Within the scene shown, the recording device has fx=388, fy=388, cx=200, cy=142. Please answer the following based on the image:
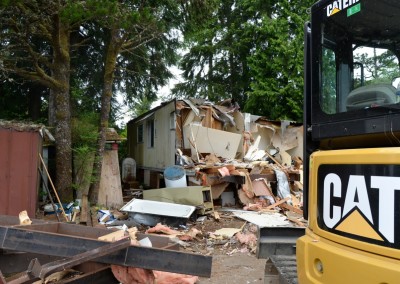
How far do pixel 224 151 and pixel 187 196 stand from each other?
4109 mm

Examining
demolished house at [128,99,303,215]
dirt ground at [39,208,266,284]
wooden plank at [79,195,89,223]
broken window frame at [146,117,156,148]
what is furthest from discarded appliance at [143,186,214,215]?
broken window frame at [146,117,156,148]

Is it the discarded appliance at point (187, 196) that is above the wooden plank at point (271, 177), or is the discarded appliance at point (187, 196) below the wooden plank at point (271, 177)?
below

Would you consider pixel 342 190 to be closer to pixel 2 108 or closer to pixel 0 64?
pixel 0 64

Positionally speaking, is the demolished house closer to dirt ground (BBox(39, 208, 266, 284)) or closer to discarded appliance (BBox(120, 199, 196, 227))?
dirt ground (BBox(39, 208, 266, 284))

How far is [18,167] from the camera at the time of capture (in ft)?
26.9

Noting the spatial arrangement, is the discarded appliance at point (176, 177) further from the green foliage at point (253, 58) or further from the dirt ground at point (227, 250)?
the green foliage at point (253, 58)

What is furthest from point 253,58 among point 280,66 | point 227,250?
point 227,250

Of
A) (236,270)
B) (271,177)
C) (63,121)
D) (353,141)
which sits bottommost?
(236,270)

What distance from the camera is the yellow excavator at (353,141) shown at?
2.13 meters

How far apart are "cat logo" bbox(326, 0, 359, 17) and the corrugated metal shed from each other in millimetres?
7119

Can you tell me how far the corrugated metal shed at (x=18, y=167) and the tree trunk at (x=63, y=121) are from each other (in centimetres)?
230

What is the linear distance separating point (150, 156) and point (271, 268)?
1334cm

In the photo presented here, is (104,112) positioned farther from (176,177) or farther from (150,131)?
(150,131)

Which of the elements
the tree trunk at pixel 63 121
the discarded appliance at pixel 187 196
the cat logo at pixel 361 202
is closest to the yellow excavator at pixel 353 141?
the cat logo at pixel 361 202
